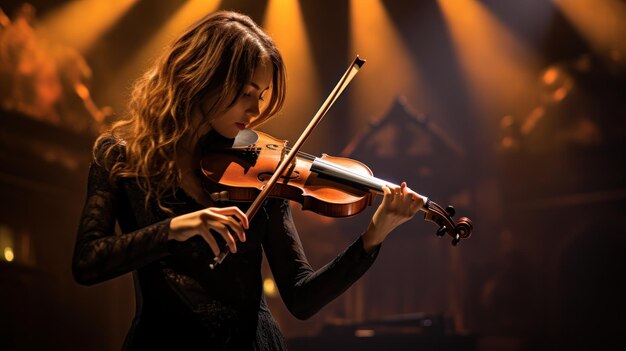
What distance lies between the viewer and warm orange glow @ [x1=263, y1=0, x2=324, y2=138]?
14.0 ft

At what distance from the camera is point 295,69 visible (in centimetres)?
437

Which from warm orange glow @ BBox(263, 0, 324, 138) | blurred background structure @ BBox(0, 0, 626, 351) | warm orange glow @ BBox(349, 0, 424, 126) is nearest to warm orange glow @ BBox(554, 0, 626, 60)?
blurred background structure @ BBox(0, 0, 626, 351)

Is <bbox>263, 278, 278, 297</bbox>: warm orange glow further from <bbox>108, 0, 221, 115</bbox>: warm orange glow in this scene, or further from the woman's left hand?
the woman's left hand

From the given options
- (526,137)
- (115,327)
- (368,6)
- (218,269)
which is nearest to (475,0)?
(368,6)

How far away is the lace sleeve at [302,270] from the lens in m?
1.48

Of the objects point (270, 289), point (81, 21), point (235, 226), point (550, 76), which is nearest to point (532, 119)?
point (550, 76)

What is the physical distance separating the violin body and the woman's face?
2.4 inches

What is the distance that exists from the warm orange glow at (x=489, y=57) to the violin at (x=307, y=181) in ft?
9.71

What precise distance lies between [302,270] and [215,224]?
0.43 meters

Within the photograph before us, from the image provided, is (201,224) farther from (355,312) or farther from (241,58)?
(355,312)

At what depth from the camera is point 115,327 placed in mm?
4289

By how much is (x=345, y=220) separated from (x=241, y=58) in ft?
10.4

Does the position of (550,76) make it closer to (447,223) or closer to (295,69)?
(295,69)

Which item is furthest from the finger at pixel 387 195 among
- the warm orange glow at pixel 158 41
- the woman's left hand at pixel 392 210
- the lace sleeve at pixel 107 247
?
the warm orange glow at pixel 158 41
